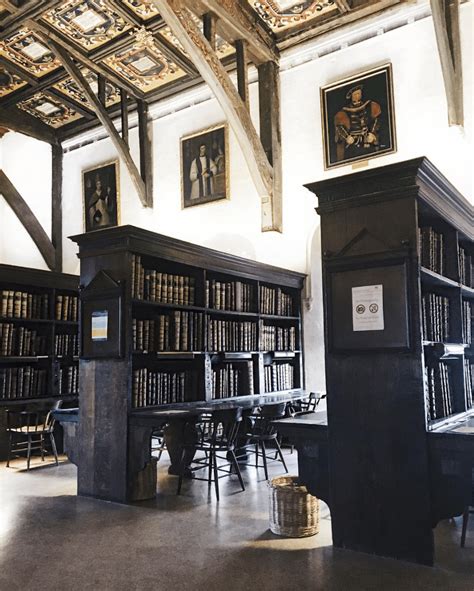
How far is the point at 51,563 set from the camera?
3.46m

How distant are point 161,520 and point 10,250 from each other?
27.5 ft

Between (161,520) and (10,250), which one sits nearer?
(161,520)

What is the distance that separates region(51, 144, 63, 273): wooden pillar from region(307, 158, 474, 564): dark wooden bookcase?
325 inches

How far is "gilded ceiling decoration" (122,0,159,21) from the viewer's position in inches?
302

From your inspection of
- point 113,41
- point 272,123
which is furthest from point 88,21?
point 272,123

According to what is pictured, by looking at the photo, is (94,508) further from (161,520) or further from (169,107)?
(169,107)

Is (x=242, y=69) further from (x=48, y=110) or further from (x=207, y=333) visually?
(x=48, y=110)

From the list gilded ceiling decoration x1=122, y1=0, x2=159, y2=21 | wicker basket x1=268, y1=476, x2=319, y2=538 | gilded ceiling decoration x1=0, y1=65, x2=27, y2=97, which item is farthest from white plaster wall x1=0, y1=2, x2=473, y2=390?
wicker basket x1=268, y1=476, x2=319, y2=538

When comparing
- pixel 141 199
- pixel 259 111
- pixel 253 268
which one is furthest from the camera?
pixel 141 199

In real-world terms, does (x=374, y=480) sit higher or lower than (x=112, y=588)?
higher

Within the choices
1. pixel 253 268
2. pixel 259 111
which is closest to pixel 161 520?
pixel 253 268

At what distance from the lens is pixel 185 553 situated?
3605 millimetres

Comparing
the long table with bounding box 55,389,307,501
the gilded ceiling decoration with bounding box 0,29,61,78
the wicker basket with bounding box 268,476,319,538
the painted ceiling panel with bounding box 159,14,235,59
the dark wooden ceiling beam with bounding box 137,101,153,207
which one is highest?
the gilded ceiling decoration with bounding box 0,29,61,78

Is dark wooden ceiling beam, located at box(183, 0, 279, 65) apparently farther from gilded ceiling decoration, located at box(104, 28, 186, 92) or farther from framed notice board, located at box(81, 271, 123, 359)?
framed notice board, located at box(81, 271, 123, 359)
